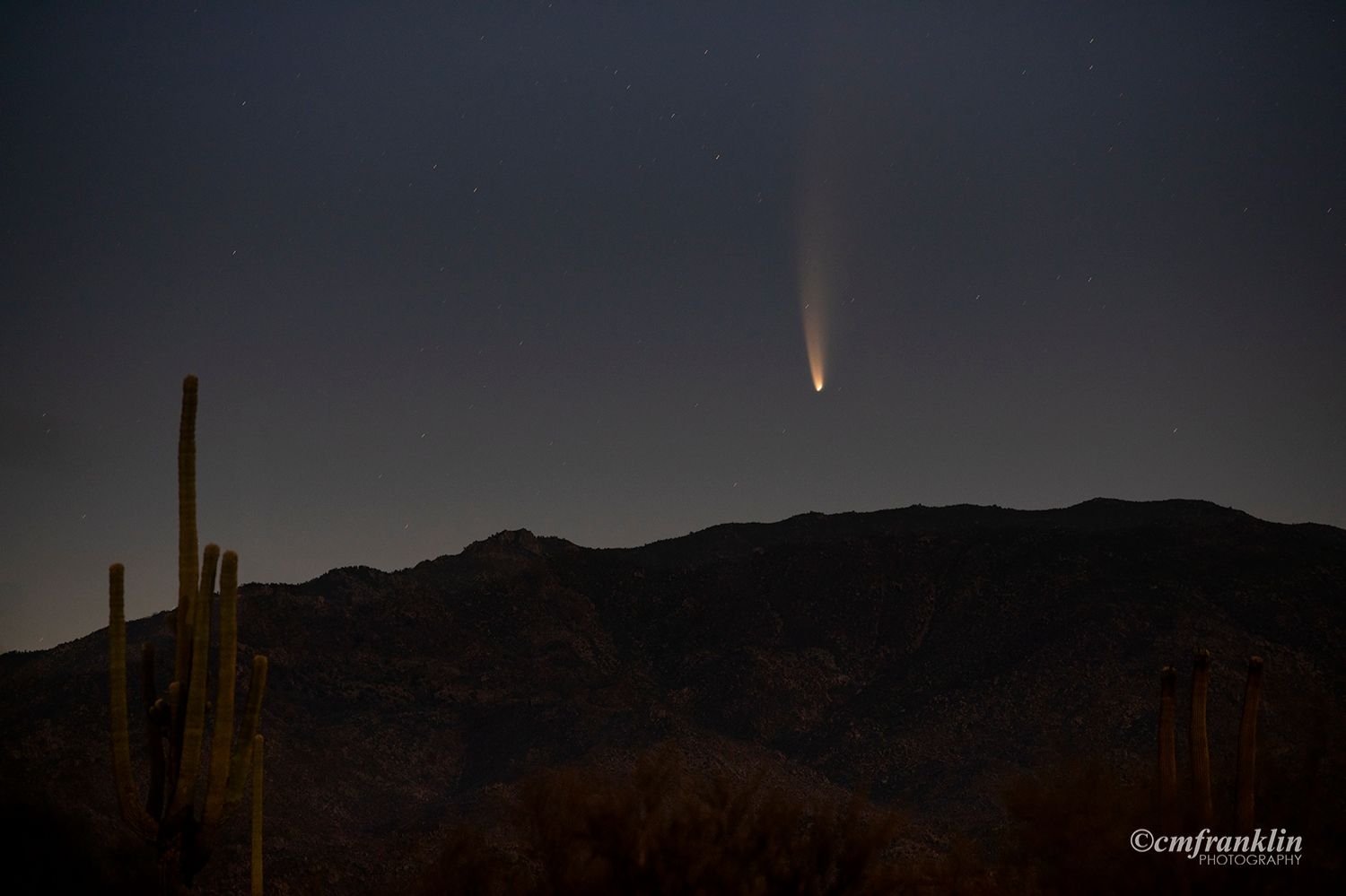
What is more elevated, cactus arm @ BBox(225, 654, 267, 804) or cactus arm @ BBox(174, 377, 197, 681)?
cactus arm @ BBox(174, 377, 197, 681)

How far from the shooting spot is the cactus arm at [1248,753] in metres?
15.4

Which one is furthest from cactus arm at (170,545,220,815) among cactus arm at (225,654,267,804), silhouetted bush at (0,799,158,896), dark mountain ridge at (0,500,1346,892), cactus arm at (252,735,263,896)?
dark mountain ridge at (0,500,1346,892)

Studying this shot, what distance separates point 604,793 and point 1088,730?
30.6 metres

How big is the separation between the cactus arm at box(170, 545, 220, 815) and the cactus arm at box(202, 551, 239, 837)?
0.18 meters

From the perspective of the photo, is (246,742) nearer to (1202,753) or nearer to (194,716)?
(194,716)

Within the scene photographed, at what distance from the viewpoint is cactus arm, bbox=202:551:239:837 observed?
37.9 feet

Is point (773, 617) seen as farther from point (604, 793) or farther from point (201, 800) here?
point (604, 793)

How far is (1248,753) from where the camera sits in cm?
1620

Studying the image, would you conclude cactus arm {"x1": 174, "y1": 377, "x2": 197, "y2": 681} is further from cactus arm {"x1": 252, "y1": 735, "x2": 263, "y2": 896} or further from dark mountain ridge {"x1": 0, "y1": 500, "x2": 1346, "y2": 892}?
dark mountain ridge {"x1": 0, "y1": 500, "x2": 1346, "y2": 892}

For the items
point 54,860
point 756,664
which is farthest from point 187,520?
point 756,664

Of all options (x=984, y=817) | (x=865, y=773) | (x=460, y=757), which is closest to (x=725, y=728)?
(x=865, y=773)

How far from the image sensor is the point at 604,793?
1246cm

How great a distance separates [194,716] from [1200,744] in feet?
47.5

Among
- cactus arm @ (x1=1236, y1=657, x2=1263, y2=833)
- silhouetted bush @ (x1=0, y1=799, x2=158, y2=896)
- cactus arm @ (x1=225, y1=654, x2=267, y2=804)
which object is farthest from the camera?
cactus arm @ (x1=1236, y1=657, x2=1263, y2=833)
